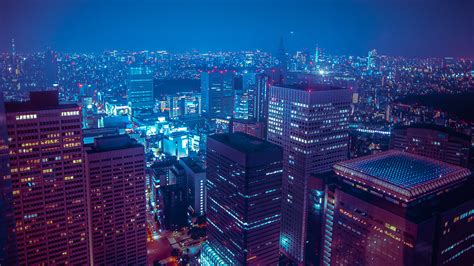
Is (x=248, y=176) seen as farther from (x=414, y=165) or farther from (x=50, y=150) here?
(x=50, y=150)

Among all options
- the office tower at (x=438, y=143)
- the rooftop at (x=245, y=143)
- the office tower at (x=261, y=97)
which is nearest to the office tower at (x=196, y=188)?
the rooftop at (x=245, y=143)

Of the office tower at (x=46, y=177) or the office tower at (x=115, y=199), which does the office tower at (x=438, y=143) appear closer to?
the office tower at (x=115, y=199)

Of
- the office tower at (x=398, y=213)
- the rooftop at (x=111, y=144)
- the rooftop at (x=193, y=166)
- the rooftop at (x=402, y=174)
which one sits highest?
the rooftop at (x=111, y=144)

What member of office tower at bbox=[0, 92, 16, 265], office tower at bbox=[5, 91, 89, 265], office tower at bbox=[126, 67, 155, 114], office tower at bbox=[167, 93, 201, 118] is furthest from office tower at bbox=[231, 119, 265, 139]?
office tower at bbox=[126, 67, 155, 114]

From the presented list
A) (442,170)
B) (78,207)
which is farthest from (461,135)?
(78,207)

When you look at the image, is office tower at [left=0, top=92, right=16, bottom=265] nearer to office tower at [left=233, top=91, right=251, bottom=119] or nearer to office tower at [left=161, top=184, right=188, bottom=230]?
office tower at [left=161, top=184, right=188, bottom=230]

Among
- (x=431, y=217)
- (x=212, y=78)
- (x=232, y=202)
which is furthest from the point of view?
(x=212, y=78)
